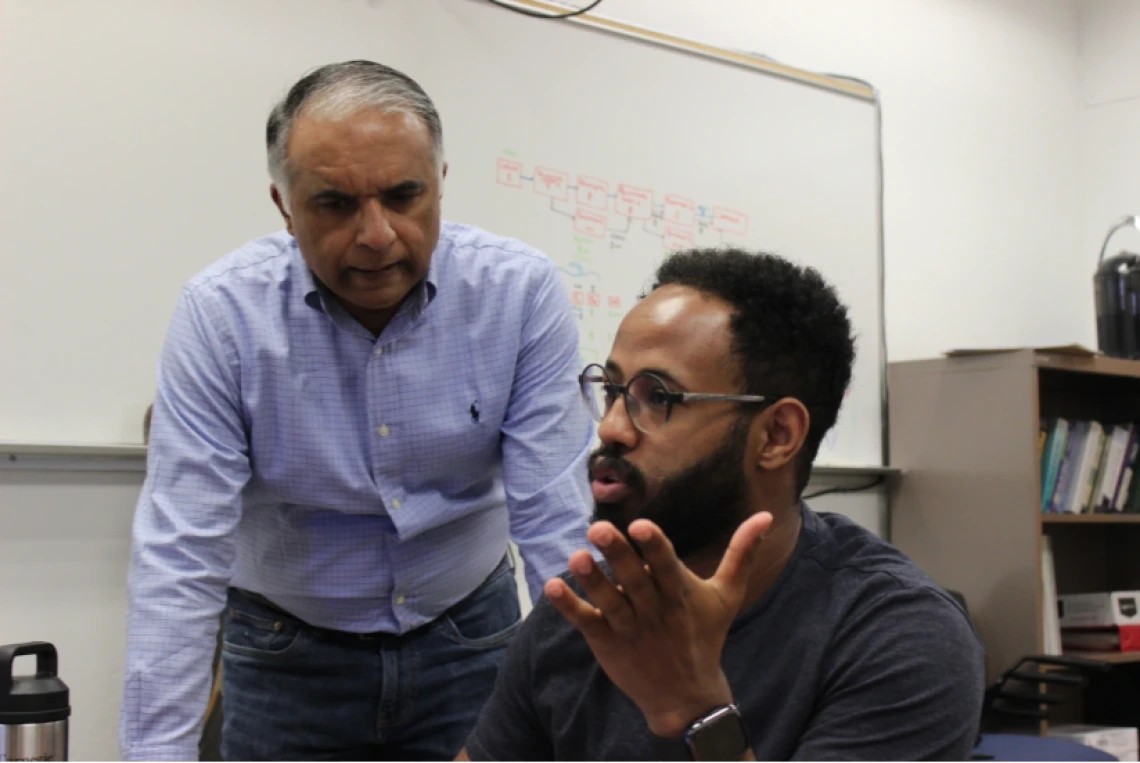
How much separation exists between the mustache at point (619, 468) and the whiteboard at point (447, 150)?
57.8 inches

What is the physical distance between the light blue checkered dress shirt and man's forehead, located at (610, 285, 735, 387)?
1.32 ft

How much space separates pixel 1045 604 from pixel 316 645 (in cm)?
255

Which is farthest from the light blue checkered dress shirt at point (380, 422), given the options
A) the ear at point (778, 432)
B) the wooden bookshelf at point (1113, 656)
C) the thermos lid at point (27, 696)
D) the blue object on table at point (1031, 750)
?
the wooden bookshelf at point (1113, 656)

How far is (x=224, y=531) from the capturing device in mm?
1494

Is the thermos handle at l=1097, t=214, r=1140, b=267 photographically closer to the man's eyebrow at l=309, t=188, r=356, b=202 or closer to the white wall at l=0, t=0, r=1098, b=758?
the white wall at l=0, t=0, r=1098, b=758

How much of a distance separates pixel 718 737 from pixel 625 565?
0.59 ft

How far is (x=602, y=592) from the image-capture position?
905mm

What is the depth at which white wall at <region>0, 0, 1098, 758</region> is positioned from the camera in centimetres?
367

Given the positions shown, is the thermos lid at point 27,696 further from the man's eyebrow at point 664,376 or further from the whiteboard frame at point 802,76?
the whiteboard frame at point 802,76

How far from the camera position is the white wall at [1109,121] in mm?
4371

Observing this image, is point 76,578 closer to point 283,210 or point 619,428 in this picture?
point 283,210

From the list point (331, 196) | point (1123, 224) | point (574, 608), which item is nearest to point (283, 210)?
point (331, 196)

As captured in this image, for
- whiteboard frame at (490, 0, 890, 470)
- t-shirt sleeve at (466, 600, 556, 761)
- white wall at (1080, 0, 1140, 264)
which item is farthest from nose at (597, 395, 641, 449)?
white wall at (1080, 0, 1140, 264)

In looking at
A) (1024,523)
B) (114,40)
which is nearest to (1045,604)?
(1024,523)
